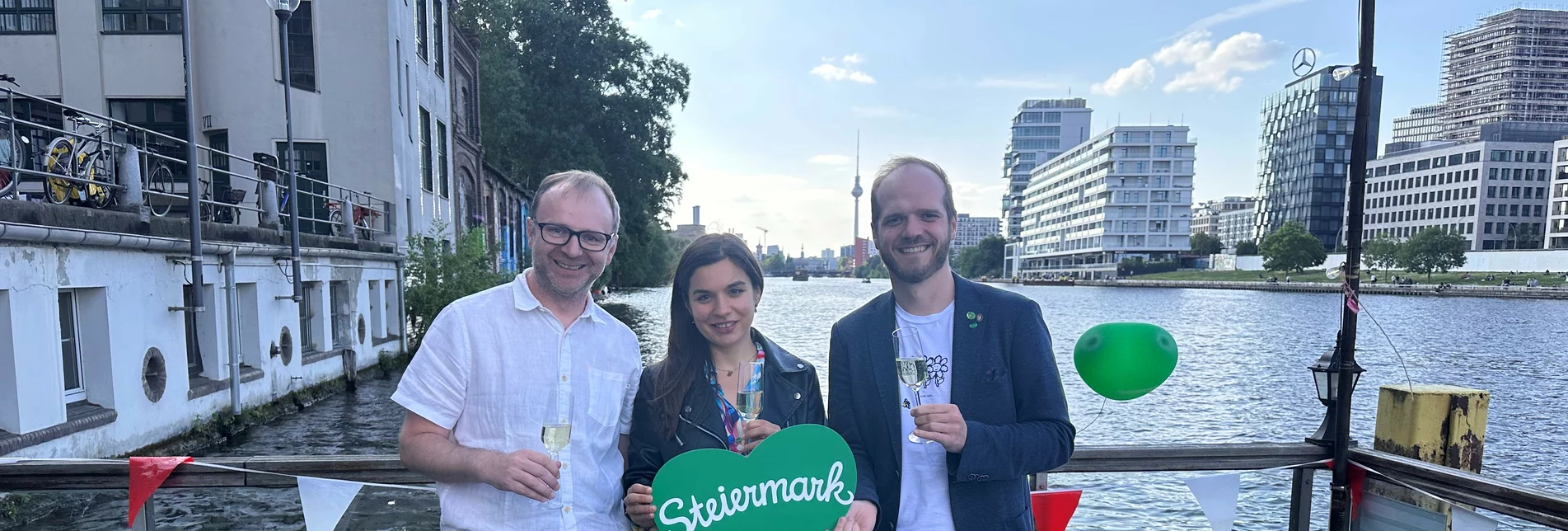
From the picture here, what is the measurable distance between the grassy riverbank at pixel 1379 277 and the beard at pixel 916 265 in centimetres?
5909

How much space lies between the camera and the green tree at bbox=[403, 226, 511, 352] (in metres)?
18.5

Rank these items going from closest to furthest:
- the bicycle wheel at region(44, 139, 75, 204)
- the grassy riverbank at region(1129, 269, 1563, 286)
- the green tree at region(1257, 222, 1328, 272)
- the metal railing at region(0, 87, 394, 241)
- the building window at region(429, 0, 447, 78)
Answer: the metal railing at region(0, 87, 394, 241), the bicycle wheel at region(44, 139, 75, 204), the building window at region(429, 0, 447, 78), the grassy riverbank at region(1129, 269, 1563, 286), the green tree at region(1257, 222, 1328, 272)

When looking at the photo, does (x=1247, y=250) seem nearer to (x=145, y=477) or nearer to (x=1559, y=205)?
(x=1559, y=205)

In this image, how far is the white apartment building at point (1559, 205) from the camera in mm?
80875

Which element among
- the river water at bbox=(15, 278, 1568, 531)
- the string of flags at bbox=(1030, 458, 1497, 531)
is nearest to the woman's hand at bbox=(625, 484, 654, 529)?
the string of flags at bbox=(1030, 458, 1497, 531)

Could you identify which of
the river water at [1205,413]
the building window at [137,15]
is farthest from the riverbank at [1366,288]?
the building window at [137,15]

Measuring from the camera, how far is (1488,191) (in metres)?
88.6

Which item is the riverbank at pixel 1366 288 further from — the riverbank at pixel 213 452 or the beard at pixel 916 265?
the beard at pixel 916 265

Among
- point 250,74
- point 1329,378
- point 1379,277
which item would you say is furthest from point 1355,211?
point 1379,277

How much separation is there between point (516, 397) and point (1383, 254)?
110699mm

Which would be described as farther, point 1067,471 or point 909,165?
point 1067,471

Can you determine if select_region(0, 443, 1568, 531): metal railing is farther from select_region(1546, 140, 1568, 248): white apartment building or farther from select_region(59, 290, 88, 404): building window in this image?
select_region(1546, 140, 1568, 248): white apartment building

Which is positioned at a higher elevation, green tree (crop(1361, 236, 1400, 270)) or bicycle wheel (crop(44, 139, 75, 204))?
bicycle wheel (crop(44, 139, 75, 204))

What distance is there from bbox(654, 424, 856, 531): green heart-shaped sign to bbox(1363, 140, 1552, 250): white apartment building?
118204 millimetres
